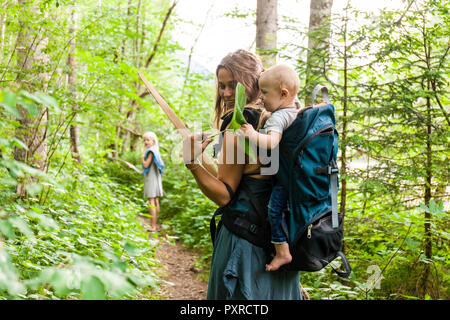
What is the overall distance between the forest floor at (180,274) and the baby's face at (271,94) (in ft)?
11.2

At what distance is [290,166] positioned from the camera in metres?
1.93

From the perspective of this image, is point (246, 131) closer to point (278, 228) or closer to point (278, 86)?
point (278, 86)

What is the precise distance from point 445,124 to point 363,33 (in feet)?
5.01

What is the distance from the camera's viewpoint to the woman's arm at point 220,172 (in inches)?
76.5

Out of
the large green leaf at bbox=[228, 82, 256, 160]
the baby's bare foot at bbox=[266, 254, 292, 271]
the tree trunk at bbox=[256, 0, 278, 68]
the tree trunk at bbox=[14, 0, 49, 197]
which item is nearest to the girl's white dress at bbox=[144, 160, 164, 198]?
the tree trunk at bbox=[14, 0, 49, 197]

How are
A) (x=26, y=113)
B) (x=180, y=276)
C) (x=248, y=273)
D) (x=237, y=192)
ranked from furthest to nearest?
(x=180, y=276) < (x=26, y=113) < (x=237, y=192) < (x=248, y=273)

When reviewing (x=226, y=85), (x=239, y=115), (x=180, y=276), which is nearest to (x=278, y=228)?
(x=239, y=115)

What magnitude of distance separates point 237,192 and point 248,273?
1.44 feet

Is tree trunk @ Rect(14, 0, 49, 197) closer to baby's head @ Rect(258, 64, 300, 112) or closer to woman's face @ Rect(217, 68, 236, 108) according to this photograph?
woman's face @ Rect(217, 68, 236, 108)

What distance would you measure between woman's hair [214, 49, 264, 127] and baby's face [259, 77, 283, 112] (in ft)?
0.40

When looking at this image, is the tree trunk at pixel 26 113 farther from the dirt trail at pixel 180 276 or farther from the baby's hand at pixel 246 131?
the baby's hand at pixel 246 131

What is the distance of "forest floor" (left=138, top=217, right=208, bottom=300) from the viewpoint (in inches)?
217

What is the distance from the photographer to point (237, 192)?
2.09 meters

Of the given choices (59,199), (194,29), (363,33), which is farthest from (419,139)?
(194,29)
